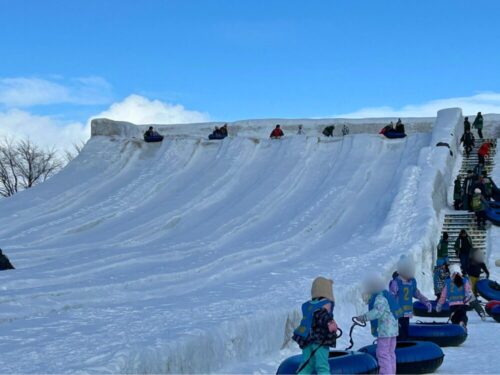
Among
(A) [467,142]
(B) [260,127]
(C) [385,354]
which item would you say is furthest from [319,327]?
(B) [260,127]

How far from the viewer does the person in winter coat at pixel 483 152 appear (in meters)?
21.5

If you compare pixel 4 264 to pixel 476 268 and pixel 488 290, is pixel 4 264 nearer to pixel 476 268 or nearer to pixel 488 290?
pixel 476 268

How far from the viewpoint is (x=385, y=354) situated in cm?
654

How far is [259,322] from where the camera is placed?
814 cm

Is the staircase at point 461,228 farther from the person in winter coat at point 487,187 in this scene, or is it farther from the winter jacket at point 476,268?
the winter jacket at point 476,268

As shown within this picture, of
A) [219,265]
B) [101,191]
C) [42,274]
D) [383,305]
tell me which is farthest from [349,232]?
[383,305]

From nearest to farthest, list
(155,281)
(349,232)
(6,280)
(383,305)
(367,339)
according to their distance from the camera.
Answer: (383,305), (367,339), (6,280), (155,281), (349,232)

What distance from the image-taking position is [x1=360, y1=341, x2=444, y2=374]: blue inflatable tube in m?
7.06

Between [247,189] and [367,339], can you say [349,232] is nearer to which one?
[247,189]

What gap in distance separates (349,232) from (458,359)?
30.1 ft

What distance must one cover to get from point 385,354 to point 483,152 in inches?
636

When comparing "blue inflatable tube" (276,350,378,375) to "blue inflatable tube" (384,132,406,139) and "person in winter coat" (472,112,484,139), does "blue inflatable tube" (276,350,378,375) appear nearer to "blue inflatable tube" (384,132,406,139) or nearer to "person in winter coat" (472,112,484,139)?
"blue inflatable tube" (384,132,406,139)

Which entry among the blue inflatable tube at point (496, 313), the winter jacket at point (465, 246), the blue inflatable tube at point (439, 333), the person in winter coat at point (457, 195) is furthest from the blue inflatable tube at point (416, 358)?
the person in winter coat at point (457, 195)

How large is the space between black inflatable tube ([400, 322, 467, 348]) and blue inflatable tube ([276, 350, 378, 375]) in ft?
8.05
